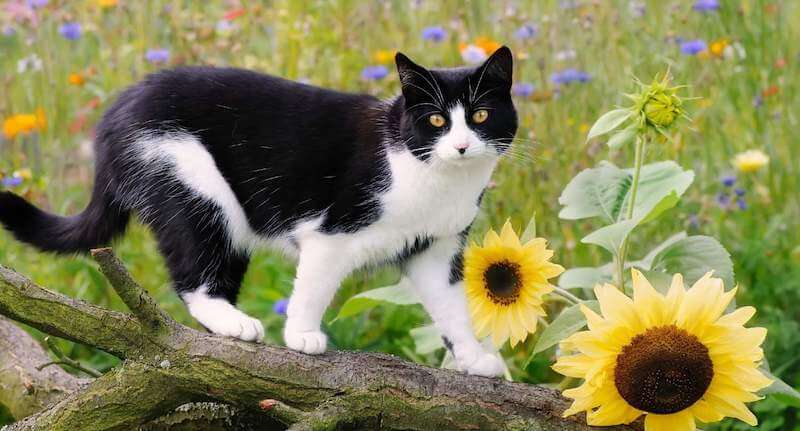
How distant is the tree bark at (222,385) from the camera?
1.78m

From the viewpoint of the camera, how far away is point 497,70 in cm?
196

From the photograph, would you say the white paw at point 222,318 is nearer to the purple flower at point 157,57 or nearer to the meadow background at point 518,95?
the meadow background at point 518,95

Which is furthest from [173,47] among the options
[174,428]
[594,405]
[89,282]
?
[594,405]

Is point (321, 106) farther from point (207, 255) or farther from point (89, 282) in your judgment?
point (89, 282)

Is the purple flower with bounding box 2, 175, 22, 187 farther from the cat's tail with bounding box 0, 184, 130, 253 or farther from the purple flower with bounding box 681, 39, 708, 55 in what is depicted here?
the purple flower with bounding box 681, 39, 708, 55

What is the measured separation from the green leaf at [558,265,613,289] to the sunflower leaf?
20cm

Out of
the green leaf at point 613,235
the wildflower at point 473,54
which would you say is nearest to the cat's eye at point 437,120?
the green leaf at point 613,235

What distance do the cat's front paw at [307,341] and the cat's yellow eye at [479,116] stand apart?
507 mm

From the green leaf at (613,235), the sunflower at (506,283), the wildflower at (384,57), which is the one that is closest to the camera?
the green leaf at (613,235)

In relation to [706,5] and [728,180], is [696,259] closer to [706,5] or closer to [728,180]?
[728,180]

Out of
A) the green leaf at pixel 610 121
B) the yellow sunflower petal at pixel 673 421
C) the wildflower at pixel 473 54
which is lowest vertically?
the yellow sunflower petal at pixel 673 421

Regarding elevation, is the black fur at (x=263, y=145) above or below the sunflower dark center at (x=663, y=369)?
above

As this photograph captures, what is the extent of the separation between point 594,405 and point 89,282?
1.83 metres

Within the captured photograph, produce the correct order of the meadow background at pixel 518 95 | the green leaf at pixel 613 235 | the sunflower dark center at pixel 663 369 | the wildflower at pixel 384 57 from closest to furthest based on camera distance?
1. the sunflower dark center at pixel 663 369
2. the green leaf at pixel 613 235
3. the meadow background at pixel 518 95
4. the wildflower at pixel 384 57
